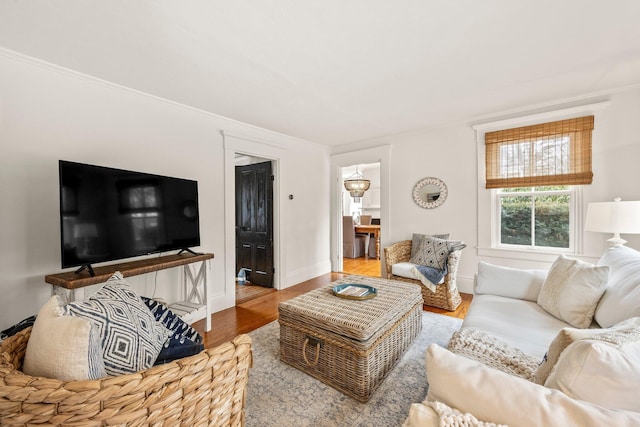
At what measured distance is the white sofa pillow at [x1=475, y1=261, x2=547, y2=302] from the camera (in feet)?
7.10

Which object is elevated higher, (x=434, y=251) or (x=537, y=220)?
(x=537, y=220)

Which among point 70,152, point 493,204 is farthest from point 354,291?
point 70,152

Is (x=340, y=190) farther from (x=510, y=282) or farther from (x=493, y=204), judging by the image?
(x=510, y=282)

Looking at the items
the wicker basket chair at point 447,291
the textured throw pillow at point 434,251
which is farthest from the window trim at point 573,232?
the wicker basket chair at point 447,291

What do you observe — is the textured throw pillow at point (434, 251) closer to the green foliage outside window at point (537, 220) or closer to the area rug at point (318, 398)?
the green foliage outside window at point (537, 220)

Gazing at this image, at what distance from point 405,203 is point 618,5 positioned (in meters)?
2.93

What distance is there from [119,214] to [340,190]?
3612mm

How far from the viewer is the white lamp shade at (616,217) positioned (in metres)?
2.26

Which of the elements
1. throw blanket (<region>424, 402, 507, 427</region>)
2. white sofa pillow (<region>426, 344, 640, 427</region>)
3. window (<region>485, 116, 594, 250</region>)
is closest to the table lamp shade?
window (<region>485, 116, 594, 250</region>)

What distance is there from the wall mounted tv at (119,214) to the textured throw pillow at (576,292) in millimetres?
3108

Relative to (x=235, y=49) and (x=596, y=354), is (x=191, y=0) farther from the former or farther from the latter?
(x=596, y=354)

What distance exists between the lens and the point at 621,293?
1.47 meters

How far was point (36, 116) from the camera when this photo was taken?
2.13m

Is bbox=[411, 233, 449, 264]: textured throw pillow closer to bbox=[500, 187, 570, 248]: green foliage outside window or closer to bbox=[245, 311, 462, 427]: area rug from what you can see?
bbox=[500, 187, 570, 248]: green foliage outside window
